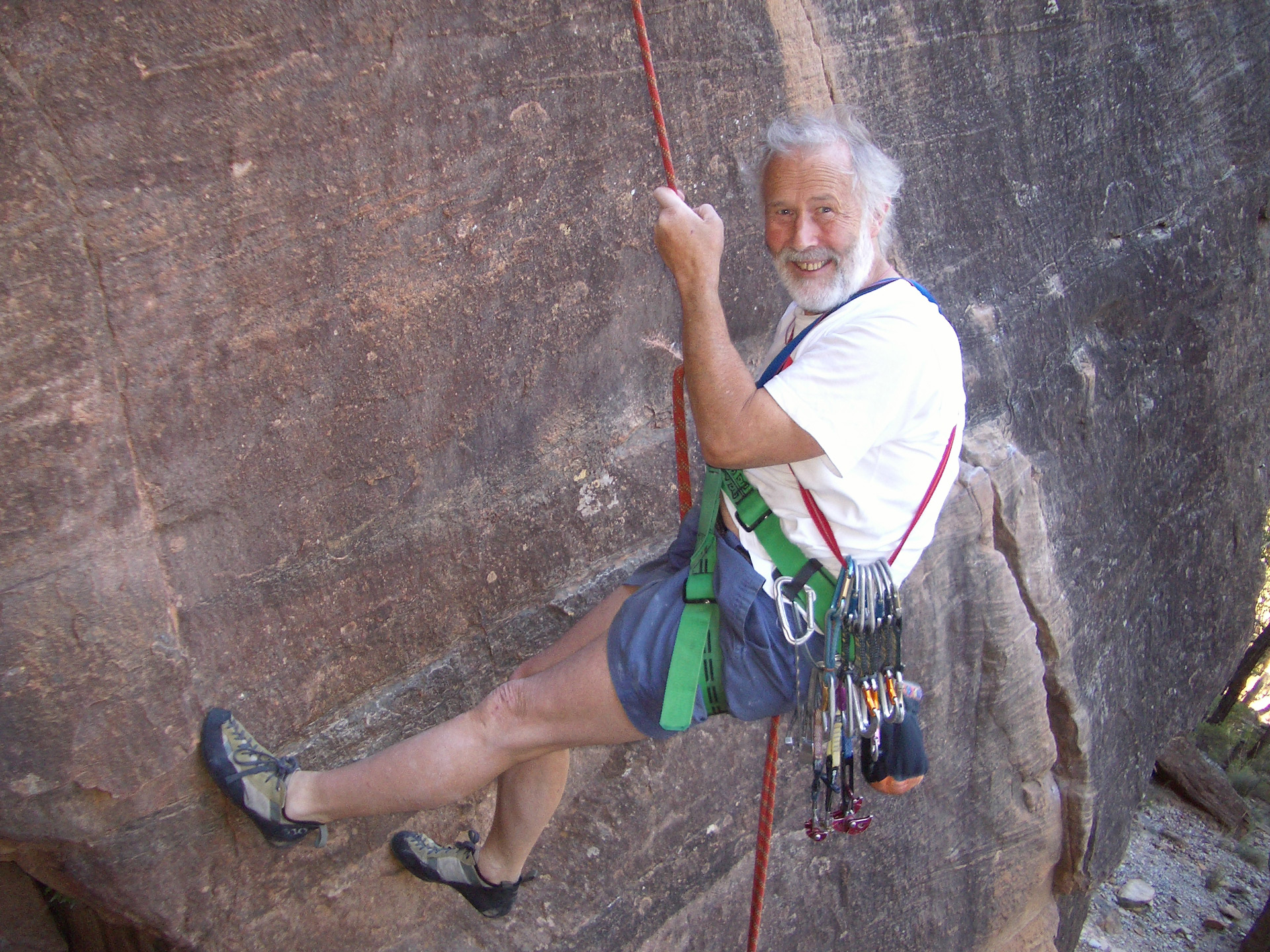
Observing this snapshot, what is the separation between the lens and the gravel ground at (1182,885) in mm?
4785

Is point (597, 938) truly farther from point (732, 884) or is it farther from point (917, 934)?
point (917, 934)

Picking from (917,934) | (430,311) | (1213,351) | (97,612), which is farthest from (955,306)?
(97,612)

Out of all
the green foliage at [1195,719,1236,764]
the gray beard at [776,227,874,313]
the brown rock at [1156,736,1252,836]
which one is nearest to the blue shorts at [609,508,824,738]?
the gray beard at [776,227,874,313]

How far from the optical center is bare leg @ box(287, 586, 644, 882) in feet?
6.32

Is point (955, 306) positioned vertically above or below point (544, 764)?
above

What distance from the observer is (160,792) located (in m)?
1.97

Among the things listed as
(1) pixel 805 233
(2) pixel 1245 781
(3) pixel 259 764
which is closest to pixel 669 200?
(1) pixel 805 233

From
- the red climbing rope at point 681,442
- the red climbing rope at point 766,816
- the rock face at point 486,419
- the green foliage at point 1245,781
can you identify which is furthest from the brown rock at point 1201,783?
the red climbing rope at point 681,442

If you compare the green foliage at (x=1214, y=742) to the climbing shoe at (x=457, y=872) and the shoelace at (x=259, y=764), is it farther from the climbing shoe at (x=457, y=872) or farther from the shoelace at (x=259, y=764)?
the shoelace at (x=259, y=764)

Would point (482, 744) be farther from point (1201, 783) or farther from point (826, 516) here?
point (1201, 783)

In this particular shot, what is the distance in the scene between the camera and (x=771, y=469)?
1930 millimetres

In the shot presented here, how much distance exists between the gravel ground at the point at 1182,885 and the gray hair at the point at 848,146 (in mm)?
4052

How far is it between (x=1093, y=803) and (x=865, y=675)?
241 centimetres

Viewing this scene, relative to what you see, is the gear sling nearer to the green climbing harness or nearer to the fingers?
the green climbing harness
